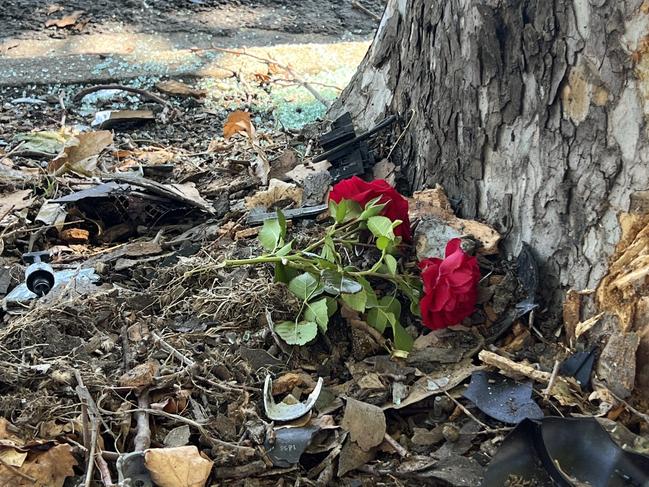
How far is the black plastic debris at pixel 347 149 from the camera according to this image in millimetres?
2418

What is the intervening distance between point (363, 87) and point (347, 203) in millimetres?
702

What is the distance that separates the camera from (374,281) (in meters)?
2.02

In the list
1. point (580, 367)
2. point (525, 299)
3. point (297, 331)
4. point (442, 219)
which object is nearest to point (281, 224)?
point (297, 331)

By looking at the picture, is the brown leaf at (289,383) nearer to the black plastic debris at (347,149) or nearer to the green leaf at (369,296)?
the green leaf at (369,296)

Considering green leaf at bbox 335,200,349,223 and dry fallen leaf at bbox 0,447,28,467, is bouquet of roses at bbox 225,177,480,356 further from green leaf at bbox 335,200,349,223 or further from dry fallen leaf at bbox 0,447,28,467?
dry fallen leaf at bbox 0,447,28,467

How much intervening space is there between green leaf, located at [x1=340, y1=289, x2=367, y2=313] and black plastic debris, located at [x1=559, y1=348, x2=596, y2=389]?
46 cm

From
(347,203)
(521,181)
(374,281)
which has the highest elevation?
(521,181)

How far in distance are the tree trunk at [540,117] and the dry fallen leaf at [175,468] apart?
2.97ft

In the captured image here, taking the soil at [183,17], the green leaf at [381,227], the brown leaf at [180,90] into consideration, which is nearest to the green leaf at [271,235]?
the green leaf at [381,227]

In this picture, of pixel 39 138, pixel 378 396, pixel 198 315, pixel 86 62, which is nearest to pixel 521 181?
pixel 378 396

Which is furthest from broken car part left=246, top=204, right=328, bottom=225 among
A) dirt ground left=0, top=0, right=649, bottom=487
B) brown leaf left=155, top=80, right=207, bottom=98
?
brown leaf left=155, top=80, right=207, bottom=98

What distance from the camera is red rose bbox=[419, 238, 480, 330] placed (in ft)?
5.94

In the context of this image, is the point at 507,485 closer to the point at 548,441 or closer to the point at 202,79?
the point at 548,441

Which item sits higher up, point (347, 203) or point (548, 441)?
point (347, 203)
